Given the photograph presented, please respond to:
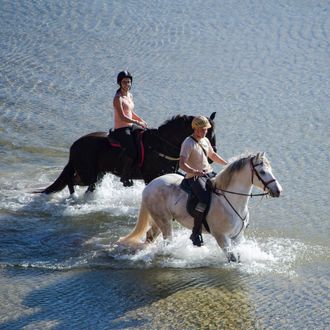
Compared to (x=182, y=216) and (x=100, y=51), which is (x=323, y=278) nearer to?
(x=182, y=216)

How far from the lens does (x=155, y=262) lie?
10.4 m

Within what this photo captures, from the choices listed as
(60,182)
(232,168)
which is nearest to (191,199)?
(232,168)

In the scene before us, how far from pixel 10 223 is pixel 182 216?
330 centimetres

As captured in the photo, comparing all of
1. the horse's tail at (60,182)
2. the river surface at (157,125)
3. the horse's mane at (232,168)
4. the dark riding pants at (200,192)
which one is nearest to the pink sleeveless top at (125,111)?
the river surface at (157,125)

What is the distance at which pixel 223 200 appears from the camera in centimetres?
967

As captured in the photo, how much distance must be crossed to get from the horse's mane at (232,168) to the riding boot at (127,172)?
118 inches

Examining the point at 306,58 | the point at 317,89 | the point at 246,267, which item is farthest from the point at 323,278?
the point at 306,58

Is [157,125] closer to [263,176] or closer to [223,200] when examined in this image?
[223,200]

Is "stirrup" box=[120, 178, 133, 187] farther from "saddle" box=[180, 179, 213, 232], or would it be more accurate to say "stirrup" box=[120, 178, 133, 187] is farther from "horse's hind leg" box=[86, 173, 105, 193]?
"saddle" box=[180, 179, 213, 232]

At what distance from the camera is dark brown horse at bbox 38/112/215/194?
39.0ft

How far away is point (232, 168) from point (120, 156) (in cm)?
354

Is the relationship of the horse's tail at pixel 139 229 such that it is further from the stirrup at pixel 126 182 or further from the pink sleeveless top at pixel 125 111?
the pink sleeveless top at pixel 125 111

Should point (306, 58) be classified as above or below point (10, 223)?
above

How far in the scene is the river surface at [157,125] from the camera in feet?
30.1
